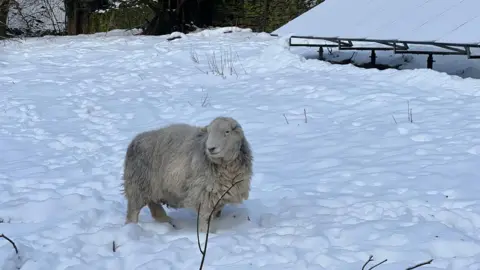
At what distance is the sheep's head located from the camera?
478 cm

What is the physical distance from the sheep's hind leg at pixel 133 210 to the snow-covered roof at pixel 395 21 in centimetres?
550

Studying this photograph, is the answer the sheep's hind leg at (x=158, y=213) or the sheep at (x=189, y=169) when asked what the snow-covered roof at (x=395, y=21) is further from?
the sheep's hind leg at (x=158, y=213)

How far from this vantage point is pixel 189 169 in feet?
16.4

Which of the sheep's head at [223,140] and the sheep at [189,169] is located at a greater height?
the sheep's head at [223,140]

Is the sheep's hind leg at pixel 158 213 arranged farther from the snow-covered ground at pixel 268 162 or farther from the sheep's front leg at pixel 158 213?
the snow-covered ground at pixel 268 162

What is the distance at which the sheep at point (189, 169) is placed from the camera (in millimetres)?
4895

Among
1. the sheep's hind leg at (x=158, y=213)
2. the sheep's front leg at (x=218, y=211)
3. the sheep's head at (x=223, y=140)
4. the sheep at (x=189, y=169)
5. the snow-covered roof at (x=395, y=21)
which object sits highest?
the snow-covered roof at (x=395, y=21)

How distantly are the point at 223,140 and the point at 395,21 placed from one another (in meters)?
7.15

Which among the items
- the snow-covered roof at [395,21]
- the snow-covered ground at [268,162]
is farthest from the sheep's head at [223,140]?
the snow-covered roof at [395,21]

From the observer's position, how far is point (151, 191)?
5270 millimetres

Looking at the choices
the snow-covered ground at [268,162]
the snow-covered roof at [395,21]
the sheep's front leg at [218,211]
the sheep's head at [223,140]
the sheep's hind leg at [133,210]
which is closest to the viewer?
the snow-covered ground at [268,162]

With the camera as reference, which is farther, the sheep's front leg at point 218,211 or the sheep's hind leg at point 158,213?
the sheep's hind leg at point 158,213

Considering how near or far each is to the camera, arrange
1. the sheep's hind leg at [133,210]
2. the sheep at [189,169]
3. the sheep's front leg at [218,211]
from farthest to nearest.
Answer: the sheep's hind leg at [133,210] < the sheep's front leg at [218,211] < the sheep at [189,169]

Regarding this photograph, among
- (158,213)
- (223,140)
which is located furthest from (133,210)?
(223,140)
